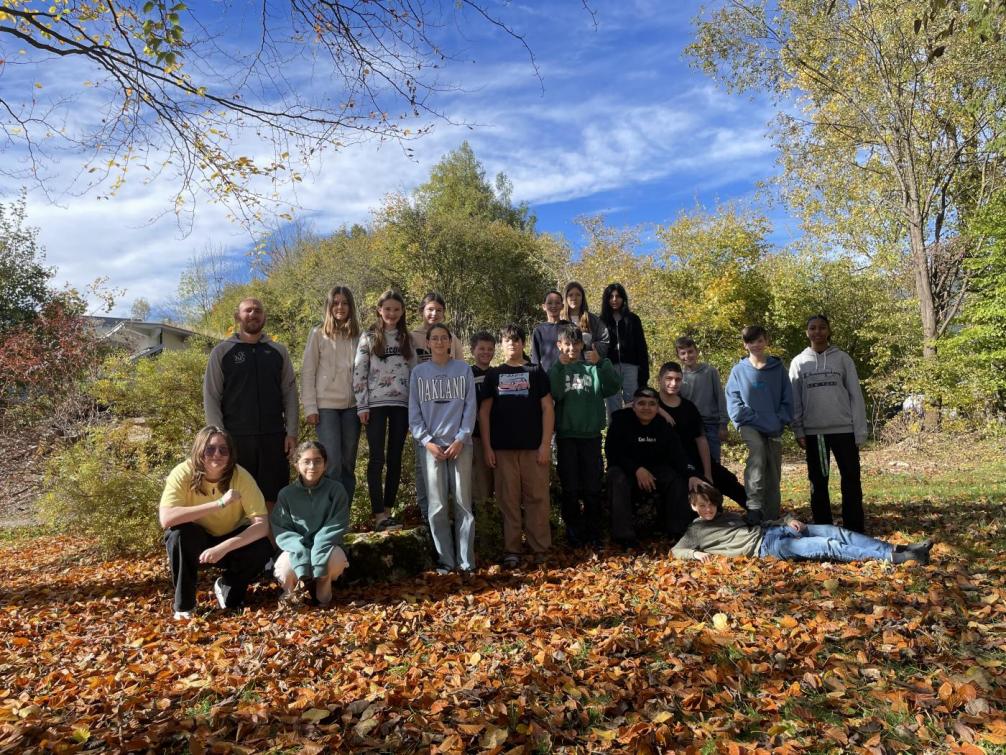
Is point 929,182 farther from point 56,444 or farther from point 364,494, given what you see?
point 56,444

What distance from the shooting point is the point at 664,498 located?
237 inches

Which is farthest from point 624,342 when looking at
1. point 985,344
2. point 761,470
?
point 985,344

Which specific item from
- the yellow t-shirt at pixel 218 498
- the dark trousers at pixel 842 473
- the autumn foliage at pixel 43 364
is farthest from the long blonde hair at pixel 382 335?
the autumn foliage at pixel 43 364

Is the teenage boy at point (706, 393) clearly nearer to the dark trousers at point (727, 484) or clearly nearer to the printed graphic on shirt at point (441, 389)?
the dark trousers at point (727, 484)

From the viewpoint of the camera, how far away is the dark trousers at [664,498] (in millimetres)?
5926

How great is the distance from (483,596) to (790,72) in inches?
599

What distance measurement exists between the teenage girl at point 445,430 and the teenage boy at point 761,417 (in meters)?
2.43

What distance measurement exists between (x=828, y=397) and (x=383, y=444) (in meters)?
3.94

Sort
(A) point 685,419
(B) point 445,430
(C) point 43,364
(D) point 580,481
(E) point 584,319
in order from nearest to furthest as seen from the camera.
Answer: (B) point 445,430, (D) point 580,481, (A) point 685,419, (E) point 584,319, (C) point 43,364

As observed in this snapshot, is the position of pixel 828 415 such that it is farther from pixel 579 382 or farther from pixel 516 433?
pixel 516 433

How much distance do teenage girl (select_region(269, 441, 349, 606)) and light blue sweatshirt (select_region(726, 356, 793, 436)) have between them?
350cm

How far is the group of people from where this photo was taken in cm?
481

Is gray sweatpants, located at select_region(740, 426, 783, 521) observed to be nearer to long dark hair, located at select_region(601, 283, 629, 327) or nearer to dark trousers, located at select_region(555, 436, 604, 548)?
dark trousers, located at select_region(555, 436, 604, 548)

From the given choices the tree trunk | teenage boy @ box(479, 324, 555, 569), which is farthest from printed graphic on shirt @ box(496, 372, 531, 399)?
the tree trunk
